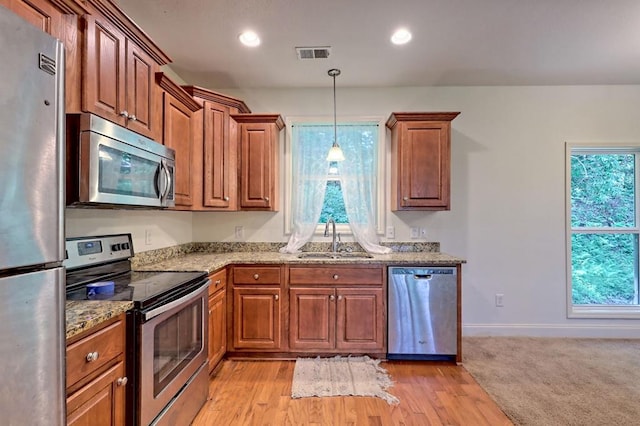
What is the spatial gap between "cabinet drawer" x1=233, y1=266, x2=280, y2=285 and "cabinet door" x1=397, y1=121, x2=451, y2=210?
1432 millimetres

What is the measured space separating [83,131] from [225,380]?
6.58 feet

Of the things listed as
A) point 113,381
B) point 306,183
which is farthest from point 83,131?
point 306,183

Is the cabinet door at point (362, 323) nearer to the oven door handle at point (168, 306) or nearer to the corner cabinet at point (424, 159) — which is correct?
the corner cabinet at point (424, 159)

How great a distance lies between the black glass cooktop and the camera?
5.28 feet

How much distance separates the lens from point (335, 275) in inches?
113

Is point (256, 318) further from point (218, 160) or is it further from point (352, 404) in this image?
point (218, 160)

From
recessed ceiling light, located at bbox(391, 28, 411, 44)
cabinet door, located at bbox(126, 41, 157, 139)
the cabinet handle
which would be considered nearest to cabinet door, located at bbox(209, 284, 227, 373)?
the cabinet handle

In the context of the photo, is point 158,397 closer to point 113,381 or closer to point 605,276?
point 113,381

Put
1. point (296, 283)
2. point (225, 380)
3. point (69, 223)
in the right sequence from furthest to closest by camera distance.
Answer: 1. point (296, 283)
2. point (225, 380)
3. point (69, 223)

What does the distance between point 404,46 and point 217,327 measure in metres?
2.73

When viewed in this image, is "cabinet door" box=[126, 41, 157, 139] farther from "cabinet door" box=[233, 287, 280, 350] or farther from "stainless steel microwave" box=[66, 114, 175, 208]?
"cabinet door" box=[233, 287, 280, 350]

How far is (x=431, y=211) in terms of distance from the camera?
3.48 m

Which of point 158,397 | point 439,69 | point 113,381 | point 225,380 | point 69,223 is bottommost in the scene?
point 225,380

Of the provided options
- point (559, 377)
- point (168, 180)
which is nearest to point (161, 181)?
point (168, 180)
